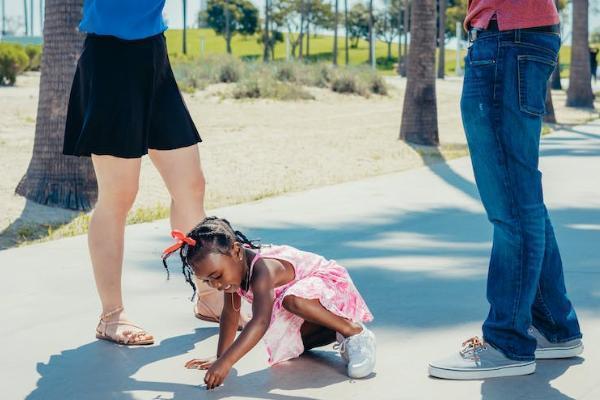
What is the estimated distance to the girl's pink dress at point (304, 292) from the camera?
434 cm

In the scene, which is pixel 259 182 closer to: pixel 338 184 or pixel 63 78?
pixel 338 184

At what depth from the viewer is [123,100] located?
4.70 m

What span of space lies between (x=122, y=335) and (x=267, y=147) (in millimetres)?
9686

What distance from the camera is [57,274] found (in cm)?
631

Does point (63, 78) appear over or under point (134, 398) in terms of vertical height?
over

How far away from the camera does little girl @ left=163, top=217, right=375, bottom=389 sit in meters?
4.04

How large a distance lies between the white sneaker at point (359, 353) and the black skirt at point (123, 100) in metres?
1.20

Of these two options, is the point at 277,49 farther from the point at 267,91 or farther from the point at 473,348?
the point at 473,348

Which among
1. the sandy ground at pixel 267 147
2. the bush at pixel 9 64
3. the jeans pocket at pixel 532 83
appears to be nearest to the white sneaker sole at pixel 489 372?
the jeans pocket at pixel 532 83

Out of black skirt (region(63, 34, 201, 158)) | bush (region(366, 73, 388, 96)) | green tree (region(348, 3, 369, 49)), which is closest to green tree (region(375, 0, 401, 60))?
green tree (region(348, 3, 369, 49))

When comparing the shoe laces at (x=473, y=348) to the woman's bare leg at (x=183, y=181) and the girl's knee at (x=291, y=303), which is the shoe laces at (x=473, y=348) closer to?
the girl's knee at (x=291, y=303)

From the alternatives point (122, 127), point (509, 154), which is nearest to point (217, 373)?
point (122, 127)

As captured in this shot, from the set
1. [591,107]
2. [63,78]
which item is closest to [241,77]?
[591,107]

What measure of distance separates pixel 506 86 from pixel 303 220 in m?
4.39
